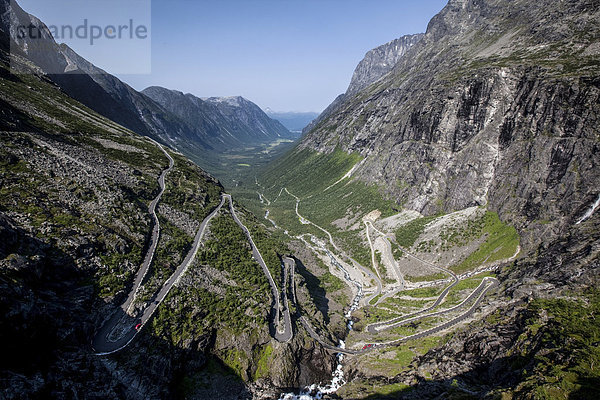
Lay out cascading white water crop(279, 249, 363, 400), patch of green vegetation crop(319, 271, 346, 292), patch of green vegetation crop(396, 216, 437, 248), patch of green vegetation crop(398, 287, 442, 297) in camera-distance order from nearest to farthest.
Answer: cascading white water crop(279, 249, 363, 400)
patch of green vegetation crop(398, 287, 442, 297)
patch of green vegetation crop(319, 271, 346, 292)
patch of green vegetation crop(396, 216, 437, 248)

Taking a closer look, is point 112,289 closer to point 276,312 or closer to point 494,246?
point 276,312

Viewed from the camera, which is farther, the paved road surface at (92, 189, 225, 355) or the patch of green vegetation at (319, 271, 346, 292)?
the patch of green vegetation at (319, 271, 346, 292)

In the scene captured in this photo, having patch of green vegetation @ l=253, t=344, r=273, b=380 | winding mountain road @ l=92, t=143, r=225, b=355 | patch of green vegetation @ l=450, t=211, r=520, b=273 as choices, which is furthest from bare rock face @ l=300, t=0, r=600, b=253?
winding mountain road @ l=92, t=143, r=225, b=355

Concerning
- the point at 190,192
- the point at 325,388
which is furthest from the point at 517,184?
the point at 190,192

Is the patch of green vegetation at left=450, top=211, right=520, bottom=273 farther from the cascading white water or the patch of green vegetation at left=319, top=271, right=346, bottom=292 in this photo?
the cascading white water

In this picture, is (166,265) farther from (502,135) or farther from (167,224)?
(502,135)

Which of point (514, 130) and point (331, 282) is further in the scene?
point (514, 130)

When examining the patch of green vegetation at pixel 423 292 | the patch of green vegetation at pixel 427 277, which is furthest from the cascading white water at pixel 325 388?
the patch of green vegetation at pixel 427 277

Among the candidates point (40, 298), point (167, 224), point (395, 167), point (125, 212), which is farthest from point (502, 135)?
point (40, 298)

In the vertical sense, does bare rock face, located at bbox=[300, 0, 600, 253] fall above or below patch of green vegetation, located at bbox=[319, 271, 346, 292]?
above
